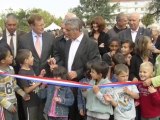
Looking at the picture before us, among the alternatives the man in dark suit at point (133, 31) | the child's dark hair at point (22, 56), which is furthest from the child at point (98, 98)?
the man in dark suit at point (133, 31)

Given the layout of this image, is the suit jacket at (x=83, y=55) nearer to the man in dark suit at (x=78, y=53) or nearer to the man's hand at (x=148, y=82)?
the man in dark suit at (x=78, y=53)

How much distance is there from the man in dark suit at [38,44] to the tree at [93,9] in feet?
217

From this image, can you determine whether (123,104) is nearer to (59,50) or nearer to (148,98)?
(148,98)

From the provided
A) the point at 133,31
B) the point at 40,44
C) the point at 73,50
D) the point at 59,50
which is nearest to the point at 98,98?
the point at 73,50

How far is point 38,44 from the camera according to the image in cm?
615

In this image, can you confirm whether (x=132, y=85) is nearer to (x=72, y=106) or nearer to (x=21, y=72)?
(x=72, y=106)

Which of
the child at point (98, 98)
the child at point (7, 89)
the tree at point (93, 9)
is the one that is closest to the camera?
the child at point (98, 98)

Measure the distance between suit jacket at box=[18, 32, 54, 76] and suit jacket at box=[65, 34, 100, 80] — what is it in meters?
0.43

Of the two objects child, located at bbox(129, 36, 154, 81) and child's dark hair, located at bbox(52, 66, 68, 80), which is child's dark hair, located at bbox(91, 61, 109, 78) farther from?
child, located at bbox(129, 36, 154, 81)

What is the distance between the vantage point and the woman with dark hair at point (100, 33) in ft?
22.9

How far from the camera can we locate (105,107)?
5090 millimetres

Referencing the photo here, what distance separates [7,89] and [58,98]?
0.76 meters

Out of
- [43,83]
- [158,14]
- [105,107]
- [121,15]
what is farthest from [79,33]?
[158,14]

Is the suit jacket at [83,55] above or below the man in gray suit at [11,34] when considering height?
below
